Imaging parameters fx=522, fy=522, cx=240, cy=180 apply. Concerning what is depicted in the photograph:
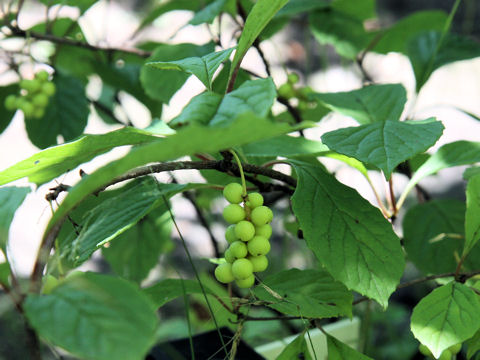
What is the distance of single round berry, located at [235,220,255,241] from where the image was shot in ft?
1.50

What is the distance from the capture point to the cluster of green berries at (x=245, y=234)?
18.2 inches

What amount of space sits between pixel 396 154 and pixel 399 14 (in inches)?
95.3

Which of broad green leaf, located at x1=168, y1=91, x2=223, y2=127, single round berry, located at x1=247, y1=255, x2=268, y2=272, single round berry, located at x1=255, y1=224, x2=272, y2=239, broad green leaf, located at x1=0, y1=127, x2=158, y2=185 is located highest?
broad green leaf, located at x1=168, y1=91, x2=223, y2=127

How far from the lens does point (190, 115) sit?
0.41m

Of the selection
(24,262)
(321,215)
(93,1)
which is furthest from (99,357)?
(24,262)

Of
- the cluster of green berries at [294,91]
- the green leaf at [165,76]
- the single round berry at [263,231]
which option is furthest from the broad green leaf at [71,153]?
the cluster of green berries at [294,91]

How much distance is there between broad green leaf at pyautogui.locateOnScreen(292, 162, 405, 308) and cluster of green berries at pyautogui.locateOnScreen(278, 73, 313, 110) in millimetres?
420

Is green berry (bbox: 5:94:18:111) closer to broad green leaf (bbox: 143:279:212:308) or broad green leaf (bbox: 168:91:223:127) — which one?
broad green leaf (bbox: 143:279:212:308)

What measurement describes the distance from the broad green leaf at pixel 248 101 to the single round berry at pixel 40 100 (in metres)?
0.54

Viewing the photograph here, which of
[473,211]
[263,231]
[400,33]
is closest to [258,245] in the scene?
[263,231]

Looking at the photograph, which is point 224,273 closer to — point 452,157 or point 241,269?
point 241,269

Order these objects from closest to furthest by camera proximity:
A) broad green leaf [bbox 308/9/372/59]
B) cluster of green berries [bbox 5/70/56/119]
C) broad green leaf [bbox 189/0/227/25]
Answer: broad green leaf [bbox 189/0/227/25], cluster of green berries [bbox 5/70/56/119], broad green leaf [bbox 308/9/372/59]

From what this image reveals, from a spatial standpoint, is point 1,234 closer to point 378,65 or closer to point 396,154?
point 396,154

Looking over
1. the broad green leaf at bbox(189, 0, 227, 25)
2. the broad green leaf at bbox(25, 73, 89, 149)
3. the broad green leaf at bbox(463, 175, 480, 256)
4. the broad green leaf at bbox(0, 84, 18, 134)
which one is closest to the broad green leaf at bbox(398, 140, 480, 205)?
the broad green leaf at bbox(463, 175, 480, 256)
